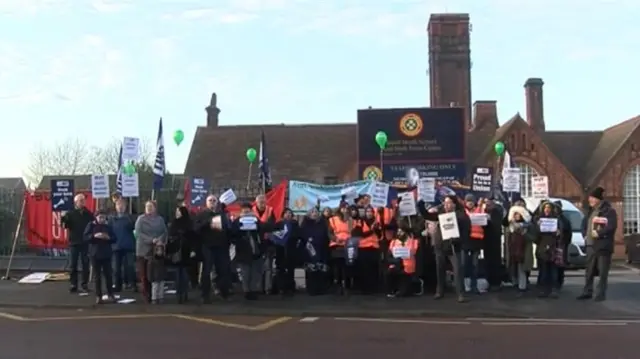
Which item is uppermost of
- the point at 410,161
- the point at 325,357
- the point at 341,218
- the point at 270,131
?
the point at 270,131

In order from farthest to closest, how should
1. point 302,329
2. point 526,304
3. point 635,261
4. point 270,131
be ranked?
1. point 270,131
2. point 635,261
3. point 526,304
4. point 302,329

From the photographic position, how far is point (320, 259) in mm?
16219

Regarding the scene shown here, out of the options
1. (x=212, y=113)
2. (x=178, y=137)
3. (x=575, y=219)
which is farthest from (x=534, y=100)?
(x=178, y=137)

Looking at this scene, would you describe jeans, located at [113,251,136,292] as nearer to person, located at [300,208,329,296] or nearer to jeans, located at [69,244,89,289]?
jeans, located at [69,244,89,289]

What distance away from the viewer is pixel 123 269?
17000 mm

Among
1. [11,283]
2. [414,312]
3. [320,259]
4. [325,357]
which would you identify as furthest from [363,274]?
[11,283]

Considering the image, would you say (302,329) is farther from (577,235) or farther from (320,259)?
(577,235)

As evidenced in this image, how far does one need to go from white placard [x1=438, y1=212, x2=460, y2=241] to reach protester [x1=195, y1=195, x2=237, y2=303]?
12.9 ft

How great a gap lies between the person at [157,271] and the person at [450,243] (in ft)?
16.0

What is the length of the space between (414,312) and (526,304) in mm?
2312

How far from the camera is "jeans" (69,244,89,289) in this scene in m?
16.6

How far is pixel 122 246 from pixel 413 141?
70.5 feet

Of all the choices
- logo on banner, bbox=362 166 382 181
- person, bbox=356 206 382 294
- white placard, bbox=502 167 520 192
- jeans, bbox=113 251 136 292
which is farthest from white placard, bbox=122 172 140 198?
logo on banner, bbox=362 166 382 181

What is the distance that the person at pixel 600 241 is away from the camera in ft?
50.1
